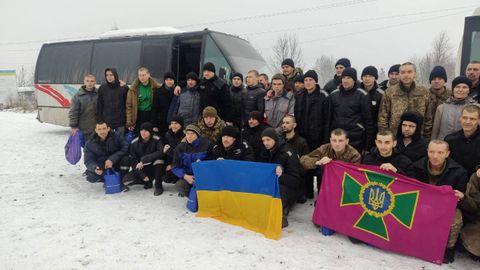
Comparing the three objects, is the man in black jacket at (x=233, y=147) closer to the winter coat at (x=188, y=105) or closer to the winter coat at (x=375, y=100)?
the winter coat at (x=188, y=105)

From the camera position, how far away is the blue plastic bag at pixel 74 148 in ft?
20.8

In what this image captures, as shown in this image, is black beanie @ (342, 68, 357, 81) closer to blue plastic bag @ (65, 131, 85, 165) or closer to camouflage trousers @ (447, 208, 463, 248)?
camouflage trousers @ (447, 208, 463, 248)

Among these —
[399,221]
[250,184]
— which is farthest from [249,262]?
[399,221]

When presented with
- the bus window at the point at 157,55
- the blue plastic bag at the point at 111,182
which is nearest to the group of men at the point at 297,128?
the blue plastic bag at the point at 111,182

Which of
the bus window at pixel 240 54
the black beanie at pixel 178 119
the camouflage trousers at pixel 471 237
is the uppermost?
the bus window at pixel 240 54

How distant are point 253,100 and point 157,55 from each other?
4.95 meters

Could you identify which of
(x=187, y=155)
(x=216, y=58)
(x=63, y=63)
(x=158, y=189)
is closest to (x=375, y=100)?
(x=187, y=155)

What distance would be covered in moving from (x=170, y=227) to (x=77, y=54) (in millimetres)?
9512

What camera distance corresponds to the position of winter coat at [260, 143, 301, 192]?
15.0 feet

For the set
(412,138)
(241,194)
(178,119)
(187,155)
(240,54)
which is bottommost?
(241,194)

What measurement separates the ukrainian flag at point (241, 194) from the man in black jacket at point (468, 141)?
2128mm

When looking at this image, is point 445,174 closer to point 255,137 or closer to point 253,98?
point 255,137

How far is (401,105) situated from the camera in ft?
15.3

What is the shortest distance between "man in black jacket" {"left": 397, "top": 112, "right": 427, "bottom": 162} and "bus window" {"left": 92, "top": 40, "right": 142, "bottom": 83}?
8.05 metres
